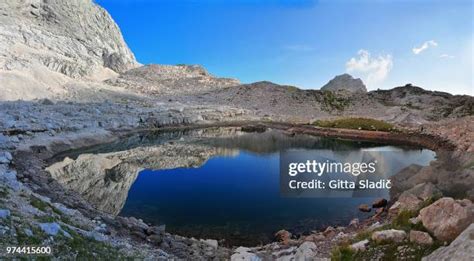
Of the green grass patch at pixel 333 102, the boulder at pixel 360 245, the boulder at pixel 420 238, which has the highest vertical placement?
the green grass patch at pixel 333 102

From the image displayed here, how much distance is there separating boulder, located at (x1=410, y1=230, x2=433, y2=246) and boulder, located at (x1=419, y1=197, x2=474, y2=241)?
0.58 feet

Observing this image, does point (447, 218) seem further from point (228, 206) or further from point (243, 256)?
point (228, 206)

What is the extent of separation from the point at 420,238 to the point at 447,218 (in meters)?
0.72

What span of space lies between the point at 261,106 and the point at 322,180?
248ft

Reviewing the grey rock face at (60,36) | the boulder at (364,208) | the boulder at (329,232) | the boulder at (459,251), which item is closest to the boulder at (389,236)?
the boulder at (459,251)

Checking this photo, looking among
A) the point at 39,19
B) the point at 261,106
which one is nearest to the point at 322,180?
the point at 261,106

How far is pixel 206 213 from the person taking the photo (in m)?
21.0

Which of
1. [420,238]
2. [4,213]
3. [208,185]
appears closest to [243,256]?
[420,238]

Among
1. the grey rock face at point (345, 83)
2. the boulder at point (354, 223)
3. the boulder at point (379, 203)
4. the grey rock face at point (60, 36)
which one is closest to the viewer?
the boulder at point (354, 223)

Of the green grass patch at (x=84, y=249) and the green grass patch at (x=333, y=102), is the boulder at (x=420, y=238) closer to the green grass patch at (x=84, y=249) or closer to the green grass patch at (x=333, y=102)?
the green grass patch at (x=84, y=249)

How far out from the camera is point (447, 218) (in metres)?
7.71

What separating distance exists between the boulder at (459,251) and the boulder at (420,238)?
2.32 feet

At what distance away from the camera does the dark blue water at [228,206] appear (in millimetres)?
18609

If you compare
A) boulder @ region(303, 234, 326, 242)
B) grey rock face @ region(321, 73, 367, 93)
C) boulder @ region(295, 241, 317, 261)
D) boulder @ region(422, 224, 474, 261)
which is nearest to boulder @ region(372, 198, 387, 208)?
boulder @ region(303, 234, 326, 242)
